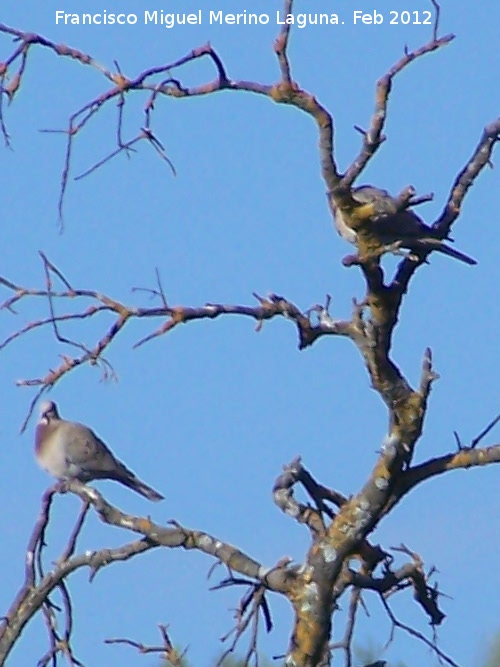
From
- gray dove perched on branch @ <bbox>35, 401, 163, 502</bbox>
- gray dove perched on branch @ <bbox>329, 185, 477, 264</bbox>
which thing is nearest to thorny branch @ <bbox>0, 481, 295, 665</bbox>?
gray dove perched on branch @ <bbox>329, 185, 477, 264</bbox>

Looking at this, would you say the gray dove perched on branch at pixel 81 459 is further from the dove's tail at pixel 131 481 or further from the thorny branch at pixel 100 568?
the thorny branch at pixel 100 568

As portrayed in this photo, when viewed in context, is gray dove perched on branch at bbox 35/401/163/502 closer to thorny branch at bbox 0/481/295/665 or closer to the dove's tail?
the dove's tail

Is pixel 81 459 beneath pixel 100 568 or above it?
above

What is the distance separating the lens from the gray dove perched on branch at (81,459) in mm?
8094

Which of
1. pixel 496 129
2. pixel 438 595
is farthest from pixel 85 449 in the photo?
pixel 496 129

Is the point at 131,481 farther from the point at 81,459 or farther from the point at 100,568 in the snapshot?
the point at 100,568

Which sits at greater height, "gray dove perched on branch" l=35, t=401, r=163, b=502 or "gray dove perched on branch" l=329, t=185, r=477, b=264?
"gray dove perched on branch" l=35, t=401, r=163, b=502

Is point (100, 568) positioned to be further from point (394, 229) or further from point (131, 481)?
point (131, 481)

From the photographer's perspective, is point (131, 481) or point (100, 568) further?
point (131, 481)

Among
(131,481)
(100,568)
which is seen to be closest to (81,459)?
(131,481)

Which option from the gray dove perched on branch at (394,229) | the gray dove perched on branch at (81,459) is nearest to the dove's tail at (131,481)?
the gray dove perched on branch at (81,459)

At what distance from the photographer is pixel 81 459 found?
816 centimetres

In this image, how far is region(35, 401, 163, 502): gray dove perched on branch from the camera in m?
8.09

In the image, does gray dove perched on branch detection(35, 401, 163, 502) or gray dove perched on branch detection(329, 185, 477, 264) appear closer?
gray dove perched on branch detection(329, 185, 477, 264)
